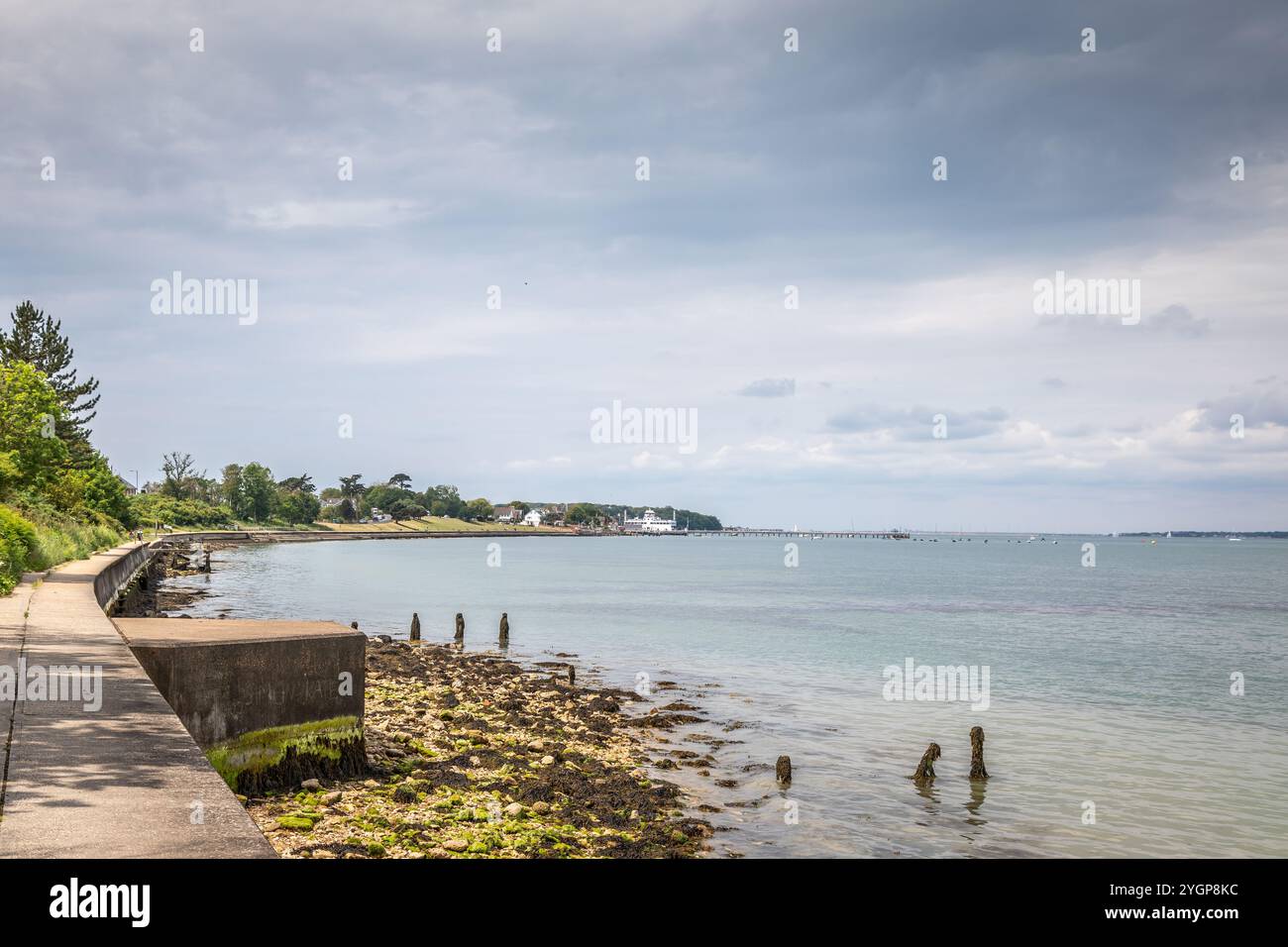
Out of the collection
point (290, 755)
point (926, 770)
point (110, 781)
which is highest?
point (110, 781)

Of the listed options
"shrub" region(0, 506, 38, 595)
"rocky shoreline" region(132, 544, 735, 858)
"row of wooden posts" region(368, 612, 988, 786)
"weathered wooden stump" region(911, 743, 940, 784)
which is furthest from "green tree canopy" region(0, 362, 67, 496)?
"weathered wooden stump" region(911, 743, 940, 784)

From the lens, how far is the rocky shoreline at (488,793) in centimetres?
1211

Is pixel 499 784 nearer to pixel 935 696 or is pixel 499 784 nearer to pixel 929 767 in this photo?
pixel 929 767

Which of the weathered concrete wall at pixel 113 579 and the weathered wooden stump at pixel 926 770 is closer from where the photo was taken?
the weathered wooden stump at pixel 926 770

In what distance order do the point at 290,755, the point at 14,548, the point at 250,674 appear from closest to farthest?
1. the point at 250,674
2. the point at 290,755
3. the point at 14,548

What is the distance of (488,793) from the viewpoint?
1504 cm

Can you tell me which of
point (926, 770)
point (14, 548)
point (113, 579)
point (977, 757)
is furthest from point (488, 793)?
point (113, 579)

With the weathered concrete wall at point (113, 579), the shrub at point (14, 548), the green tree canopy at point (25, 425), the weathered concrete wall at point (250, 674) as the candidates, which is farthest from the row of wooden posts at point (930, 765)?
the green tree canopy at point (25, 425)

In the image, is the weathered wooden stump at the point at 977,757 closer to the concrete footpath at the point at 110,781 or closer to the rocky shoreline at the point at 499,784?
the rocky shoreline at the point at 499,784

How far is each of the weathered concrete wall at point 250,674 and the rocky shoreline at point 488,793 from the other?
114cm

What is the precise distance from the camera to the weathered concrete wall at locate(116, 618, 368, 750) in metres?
12.3

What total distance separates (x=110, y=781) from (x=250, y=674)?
5.91 metres
